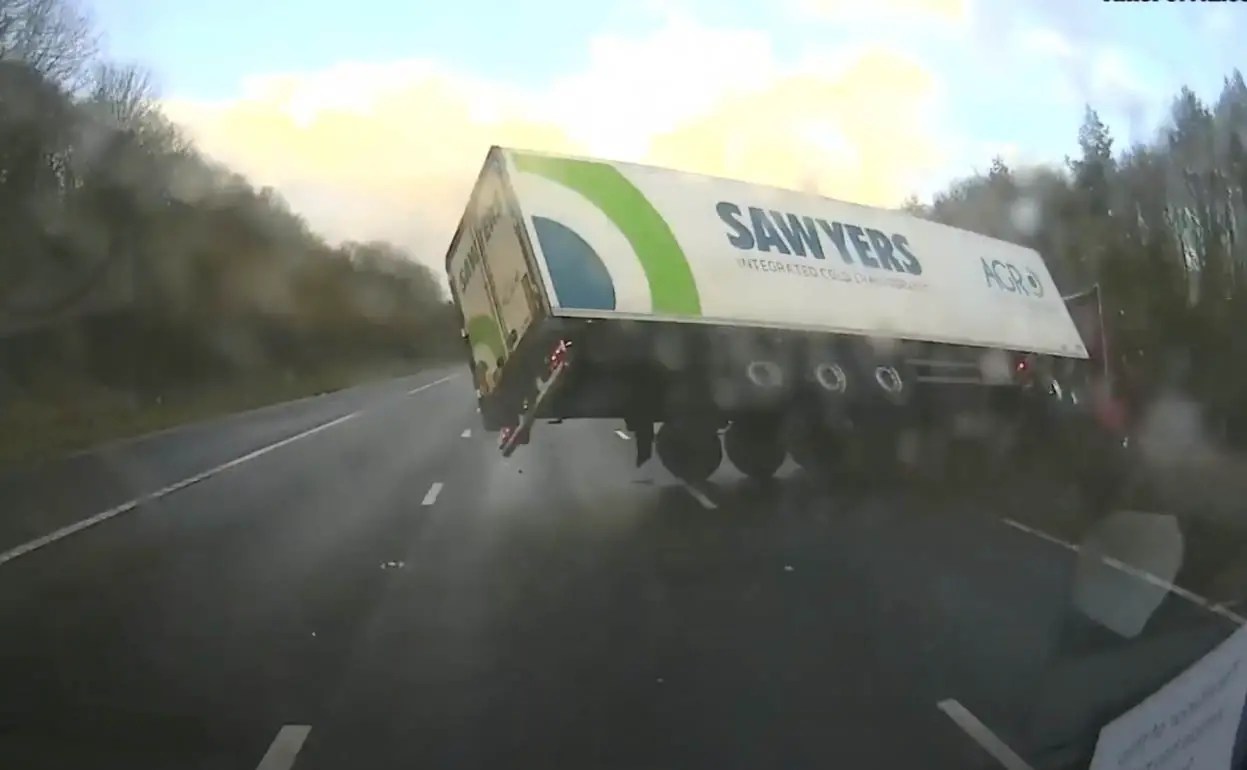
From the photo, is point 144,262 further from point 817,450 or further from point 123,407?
point 817,450

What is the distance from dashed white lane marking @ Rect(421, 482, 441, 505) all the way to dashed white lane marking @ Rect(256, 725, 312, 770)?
791 centimetres

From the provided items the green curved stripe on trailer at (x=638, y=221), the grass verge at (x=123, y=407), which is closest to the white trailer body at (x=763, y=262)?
the green curved stripe on trailer at (x=638, y=221)

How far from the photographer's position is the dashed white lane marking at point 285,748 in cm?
508

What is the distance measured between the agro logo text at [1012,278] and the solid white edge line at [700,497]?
14.6 feet

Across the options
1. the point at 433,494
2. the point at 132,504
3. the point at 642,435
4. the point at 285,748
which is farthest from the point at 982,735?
the point at 132,504

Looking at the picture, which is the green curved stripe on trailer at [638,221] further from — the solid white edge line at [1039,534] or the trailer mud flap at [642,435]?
the solid white edge line at [1039,534]

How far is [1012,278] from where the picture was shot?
15.8 m

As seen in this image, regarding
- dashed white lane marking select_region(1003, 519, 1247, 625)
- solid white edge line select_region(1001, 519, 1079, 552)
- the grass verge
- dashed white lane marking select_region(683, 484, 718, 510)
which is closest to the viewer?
dashed white lane marking select_region(1003, 519, 1247, 625)

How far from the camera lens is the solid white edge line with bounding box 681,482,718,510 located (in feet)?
44.1

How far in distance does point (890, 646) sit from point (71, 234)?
724 inches

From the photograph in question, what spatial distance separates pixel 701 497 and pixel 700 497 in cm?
1

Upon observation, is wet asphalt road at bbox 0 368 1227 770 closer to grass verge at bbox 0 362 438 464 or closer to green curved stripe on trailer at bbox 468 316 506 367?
green curved stripe on trailer at bbox 468 316 506 367

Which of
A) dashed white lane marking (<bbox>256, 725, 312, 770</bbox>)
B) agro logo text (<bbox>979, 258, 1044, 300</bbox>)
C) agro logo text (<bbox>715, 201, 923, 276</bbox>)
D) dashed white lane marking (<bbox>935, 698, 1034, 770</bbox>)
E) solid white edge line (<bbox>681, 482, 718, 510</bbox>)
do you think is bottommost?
solid white edge line (<bbox>681, 482, 718, 510</bbox>)

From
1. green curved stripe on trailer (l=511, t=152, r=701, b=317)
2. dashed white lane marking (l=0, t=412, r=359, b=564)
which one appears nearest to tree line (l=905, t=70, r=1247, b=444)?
green curved stripe on trailer (l=511, t=152, r=701, b=317)
